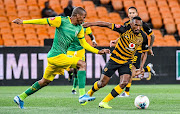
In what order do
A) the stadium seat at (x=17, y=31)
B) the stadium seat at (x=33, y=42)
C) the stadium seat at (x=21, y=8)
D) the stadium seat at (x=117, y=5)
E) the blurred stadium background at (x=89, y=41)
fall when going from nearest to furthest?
the blurred stadium background at (x=89, y=41)
the stadium seat at (x=33, y=42)
the stadium seat at (x=17, y=31)
the stadium seat at (x=21, y=8)
the stadium seat at (x=117, y=5)

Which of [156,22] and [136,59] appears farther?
[156,22]

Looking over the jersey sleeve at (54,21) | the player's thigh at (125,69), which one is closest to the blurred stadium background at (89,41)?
the player's thigh at (125,69)

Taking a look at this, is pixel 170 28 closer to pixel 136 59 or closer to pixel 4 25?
pixel 4 25

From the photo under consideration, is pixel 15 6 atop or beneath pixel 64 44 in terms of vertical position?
atop

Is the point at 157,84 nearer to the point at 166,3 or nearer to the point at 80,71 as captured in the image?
the point at 166,3

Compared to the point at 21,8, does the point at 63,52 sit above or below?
below

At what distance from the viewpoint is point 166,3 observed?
19.5 metres

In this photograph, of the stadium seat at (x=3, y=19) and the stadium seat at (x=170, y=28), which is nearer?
the stadium seat at (x=3, y=19)

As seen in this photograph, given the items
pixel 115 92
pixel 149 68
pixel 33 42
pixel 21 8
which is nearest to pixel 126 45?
pixel 115 92

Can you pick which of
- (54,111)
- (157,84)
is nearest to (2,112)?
(54,111)

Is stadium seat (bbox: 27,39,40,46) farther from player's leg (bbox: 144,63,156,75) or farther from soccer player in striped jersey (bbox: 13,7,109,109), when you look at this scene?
soccer player in striped jersey (bbox: 13,7,109,109)

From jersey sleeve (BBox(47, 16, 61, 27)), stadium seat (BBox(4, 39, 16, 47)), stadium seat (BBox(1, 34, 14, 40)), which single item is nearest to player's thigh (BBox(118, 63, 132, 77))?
jersey sleeve (BBox(47, 16, 61, 27))

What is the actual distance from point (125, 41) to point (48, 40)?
6723 mm

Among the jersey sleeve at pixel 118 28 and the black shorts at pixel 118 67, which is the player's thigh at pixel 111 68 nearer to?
the black shorts at pixel 118 67
